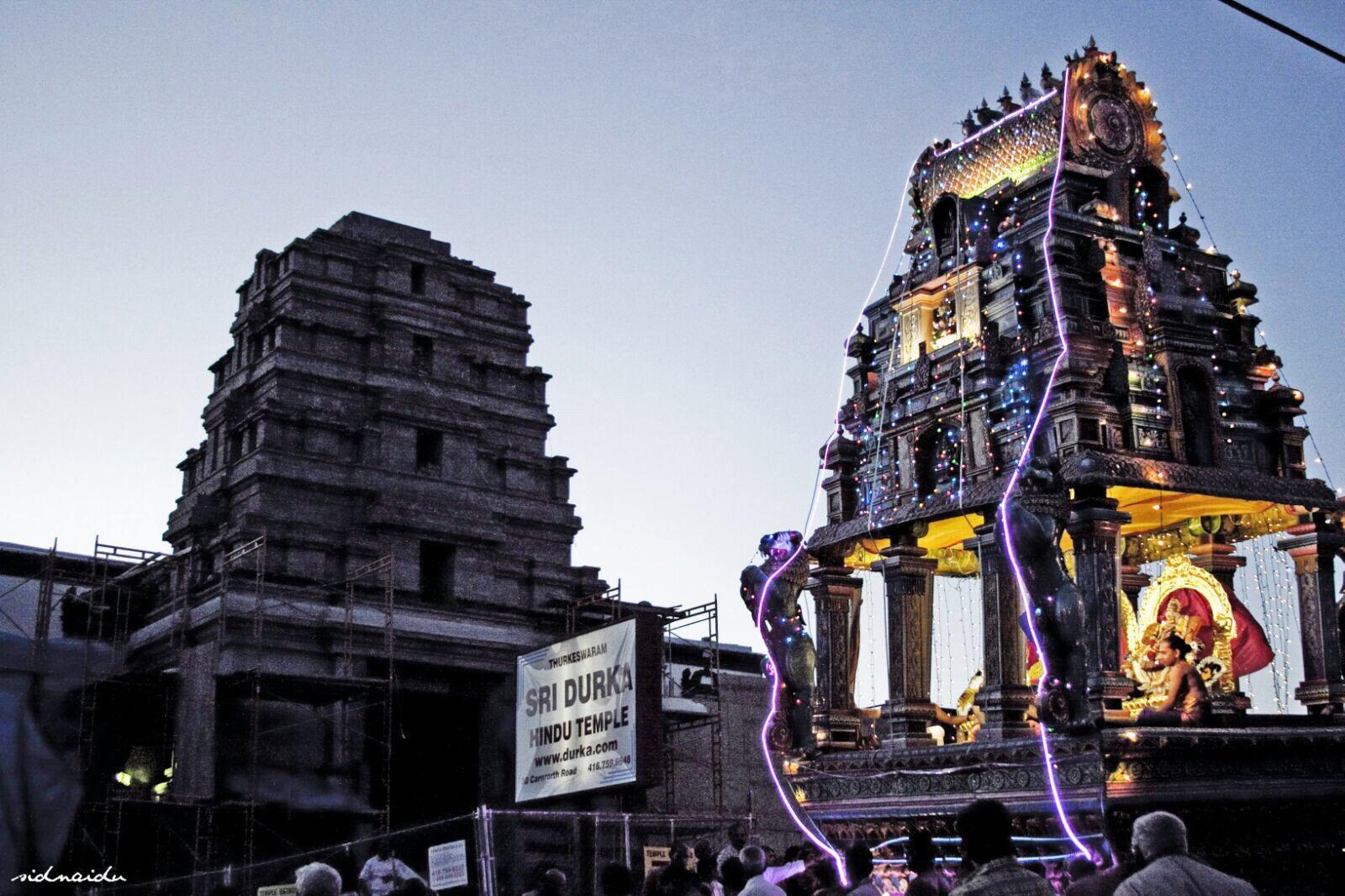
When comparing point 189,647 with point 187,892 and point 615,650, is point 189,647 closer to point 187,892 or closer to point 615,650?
point 187,892

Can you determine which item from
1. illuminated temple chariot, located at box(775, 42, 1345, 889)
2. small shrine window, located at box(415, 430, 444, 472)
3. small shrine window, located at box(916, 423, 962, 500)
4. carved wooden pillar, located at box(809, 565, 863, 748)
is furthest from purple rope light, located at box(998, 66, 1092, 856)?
small shrine window, located at box(415, 430, 444, 472)

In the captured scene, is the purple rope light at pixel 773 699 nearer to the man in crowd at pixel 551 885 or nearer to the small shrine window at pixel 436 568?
the man in crowd at pixel 551 885

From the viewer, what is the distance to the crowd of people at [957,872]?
6.63 metres

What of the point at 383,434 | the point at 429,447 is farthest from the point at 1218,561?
the point at 429,447

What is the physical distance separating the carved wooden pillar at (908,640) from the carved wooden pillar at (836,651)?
557mm

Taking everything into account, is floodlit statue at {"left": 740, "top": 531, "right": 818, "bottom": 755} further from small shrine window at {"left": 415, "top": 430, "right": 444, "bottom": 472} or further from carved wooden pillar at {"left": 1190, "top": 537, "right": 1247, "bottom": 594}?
small shrine window at {"left": 415, "top": 430, "right": 444, "bottom": 472}

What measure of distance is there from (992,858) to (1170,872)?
896 millimetres

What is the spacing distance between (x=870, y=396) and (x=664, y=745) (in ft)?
59.5

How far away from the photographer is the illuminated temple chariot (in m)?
14.1

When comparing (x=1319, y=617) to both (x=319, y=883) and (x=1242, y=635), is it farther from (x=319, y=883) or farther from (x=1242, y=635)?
(x=319, y=883)

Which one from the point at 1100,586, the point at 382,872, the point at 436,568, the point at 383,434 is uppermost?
the point at 383,434

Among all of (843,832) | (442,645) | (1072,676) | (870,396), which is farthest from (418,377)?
(1072,676)

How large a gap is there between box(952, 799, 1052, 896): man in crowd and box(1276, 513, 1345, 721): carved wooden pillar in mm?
10640

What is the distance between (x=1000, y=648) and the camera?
51.8 ft
